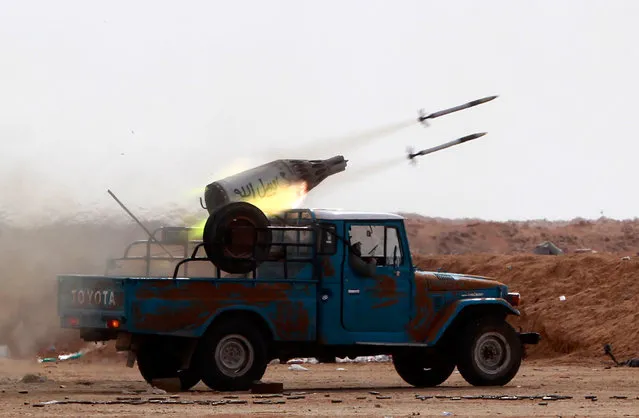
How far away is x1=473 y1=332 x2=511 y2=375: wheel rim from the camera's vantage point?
23.9 metres

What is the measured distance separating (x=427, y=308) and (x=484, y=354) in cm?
119

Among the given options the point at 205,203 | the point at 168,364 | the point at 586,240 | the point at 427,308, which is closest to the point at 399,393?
the point at 427,308

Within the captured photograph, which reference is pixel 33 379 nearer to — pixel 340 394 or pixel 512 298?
pixel 340 394

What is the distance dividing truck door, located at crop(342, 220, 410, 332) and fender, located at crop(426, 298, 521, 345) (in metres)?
0.49

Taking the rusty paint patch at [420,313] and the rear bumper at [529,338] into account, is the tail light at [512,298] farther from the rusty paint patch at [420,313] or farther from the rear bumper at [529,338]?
the rusty paint patch at [420,313]

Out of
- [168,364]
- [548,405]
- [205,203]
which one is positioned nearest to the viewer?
[548,405]

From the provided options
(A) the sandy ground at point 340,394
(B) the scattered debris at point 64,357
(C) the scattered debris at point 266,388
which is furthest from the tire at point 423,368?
(B) the scattered debris at point 64,357

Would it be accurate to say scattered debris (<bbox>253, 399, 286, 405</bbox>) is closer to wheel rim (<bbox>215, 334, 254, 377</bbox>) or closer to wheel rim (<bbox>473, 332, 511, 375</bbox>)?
wheel rim (<bbox>215, 334, 254, 377</bbox>)

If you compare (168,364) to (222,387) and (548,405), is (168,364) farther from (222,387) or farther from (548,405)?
(548,405)

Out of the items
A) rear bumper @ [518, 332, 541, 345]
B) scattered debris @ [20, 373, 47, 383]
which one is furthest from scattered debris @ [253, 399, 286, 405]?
scattered debris @ [20, 373, 47, 383]

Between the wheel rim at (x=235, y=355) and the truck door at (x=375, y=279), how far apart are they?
1730 mm

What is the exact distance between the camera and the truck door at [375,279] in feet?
76.3

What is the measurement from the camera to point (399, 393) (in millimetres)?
22297

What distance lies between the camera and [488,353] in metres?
24.0
